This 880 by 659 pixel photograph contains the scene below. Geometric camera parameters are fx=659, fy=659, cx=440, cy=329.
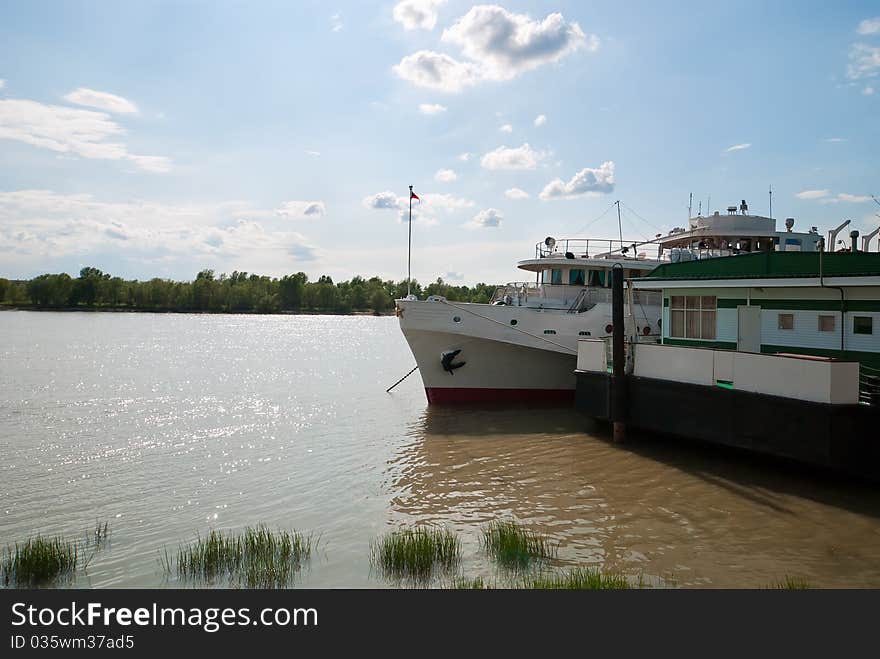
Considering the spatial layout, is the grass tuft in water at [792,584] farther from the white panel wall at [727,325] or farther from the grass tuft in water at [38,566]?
the grass tuft in water at [38,566]

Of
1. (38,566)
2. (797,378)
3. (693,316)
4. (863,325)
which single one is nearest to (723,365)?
(797,378)

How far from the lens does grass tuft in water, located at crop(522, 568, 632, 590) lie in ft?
24.2

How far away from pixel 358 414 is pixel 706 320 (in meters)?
11.0

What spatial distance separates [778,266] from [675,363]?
3085 millimetres

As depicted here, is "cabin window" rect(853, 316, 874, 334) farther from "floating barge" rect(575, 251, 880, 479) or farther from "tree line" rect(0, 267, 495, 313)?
"tree line" rect(0, 267, 495, 313)

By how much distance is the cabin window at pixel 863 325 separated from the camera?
12.7 meters

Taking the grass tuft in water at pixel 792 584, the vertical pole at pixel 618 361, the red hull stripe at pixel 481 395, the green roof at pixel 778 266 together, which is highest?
the green roof at pixel 778 266

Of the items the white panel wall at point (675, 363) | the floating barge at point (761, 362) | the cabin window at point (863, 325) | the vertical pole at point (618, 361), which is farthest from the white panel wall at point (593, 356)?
the cabin window at point (863, 325)

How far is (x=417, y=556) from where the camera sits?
8461mm

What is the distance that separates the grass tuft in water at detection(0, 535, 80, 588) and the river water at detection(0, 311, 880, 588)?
1.38 feet

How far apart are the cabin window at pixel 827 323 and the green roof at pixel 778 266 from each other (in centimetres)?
94

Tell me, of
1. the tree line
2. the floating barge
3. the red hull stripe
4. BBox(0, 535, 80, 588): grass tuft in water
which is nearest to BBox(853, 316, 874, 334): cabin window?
the floating barge
